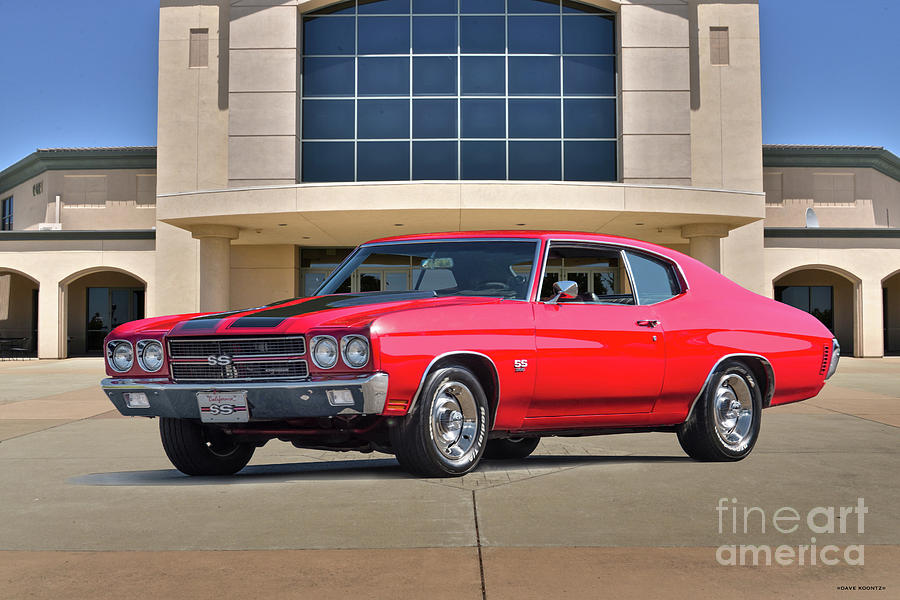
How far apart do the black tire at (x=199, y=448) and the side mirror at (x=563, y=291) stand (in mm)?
2483

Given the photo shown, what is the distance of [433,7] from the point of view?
2923cm

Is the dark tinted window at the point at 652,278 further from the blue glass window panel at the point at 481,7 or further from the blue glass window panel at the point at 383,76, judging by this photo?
the blue glass window panel at the point at 481,7

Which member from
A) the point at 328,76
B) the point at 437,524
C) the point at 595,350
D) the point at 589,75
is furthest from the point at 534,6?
the point at 437,524

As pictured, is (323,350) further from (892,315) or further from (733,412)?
(892,315)

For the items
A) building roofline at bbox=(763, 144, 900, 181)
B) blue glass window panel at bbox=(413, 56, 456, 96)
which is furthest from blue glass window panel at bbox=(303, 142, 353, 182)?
building roofline at bbox=(763, 144, 900, 181)

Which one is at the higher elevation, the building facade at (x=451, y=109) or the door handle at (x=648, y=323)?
the building facade at (x=451, y=109)

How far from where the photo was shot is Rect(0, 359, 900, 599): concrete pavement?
3.90m

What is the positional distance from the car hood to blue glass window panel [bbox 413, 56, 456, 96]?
2323 cm

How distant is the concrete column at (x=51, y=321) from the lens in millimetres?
31812

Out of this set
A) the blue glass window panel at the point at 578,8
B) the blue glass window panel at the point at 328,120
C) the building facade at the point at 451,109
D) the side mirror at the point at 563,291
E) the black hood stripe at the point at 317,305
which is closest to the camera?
the black hood stripe at the point at 317,305

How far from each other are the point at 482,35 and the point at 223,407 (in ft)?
82.3

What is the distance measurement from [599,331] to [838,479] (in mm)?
1905

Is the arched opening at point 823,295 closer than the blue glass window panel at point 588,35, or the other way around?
the blue glass window panel at point 588,35

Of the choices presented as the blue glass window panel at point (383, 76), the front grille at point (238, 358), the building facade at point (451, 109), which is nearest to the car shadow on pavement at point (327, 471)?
the front grille at point (238, 358)
